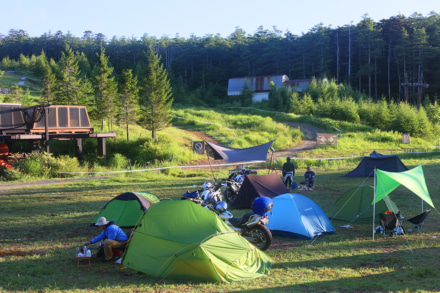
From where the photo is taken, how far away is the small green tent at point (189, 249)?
6.48 meters

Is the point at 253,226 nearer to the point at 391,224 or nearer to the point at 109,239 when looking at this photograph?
the point at 109,239

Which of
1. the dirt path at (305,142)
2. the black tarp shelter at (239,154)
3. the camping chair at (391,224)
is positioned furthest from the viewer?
the dirt path at (305,142)

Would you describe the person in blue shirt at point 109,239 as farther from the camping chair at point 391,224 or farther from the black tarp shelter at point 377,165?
the black tarp shelter at point 377,165

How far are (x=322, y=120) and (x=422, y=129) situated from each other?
33.1ft

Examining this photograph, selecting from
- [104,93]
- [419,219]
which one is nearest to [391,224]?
[419,219]

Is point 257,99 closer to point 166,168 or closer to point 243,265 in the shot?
point 166,168

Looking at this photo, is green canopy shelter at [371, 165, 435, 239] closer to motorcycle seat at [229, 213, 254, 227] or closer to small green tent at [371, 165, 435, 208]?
A: small green tent at [371, 165, 435, 208]

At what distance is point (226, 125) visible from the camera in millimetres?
39750

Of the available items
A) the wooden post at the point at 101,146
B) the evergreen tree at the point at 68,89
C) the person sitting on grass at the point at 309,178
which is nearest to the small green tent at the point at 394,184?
the person sitting on grass at the point at 309,178

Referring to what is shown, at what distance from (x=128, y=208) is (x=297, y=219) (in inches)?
174

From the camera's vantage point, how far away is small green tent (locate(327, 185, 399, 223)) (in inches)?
428

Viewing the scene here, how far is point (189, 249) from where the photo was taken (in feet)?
21.5

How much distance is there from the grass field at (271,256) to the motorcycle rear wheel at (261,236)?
217 millimetres

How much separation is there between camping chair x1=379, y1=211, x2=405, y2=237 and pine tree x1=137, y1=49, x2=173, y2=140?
24050 mm
